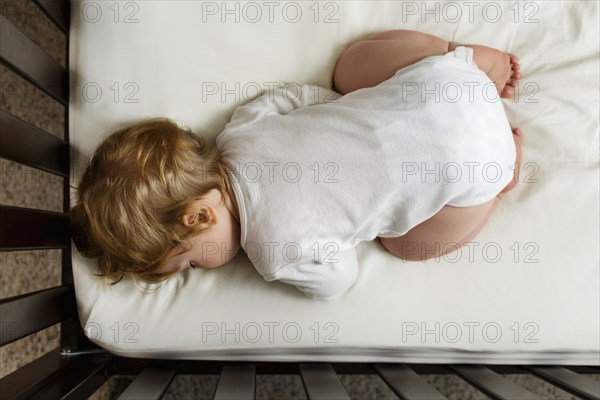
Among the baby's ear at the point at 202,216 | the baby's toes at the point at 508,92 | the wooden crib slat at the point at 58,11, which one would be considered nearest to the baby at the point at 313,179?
the baby's ear at the point at 202,216

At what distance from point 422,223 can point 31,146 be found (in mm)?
633

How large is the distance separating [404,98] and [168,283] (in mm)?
511

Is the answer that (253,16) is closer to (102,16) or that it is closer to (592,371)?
(102,16)

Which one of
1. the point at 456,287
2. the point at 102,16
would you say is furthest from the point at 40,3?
the point at 456,287

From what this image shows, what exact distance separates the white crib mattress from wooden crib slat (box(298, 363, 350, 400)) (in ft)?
0.09

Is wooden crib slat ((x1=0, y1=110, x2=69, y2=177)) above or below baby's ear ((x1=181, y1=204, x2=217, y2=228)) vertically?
above

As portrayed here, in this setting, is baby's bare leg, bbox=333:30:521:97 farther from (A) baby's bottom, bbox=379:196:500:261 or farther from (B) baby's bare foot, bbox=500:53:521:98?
(A) baby's bottom, bbox=379:196:500:261

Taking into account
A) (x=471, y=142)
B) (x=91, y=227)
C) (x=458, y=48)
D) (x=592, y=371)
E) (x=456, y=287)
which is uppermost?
(x=458, y=48)

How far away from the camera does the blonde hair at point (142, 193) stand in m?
0.83

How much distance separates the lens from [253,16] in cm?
104

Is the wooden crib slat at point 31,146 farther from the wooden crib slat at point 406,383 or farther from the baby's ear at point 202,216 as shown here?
the wooden crib slat at point 406,383

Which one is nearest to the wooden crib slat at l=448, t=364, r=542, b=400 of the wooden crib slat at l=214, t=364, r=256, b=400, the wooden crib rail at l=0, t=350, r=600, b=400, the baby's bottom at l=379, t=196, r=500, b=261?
the wooden crib rail at l=0, t=350, r=600, b=400

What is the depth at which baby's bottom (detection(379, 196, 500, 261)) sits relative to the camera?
0.96 m

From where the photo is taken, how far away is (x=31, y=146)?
33.5 inches
